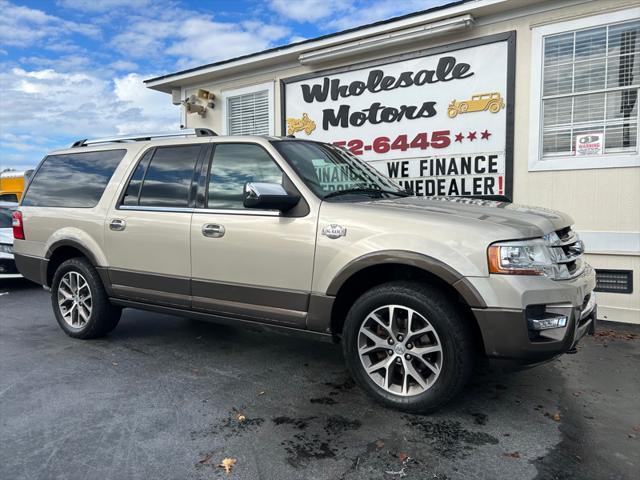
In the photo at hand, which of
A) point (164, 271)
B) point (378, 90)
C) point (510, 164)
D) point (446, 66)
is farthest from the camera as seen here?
point (378, 90)

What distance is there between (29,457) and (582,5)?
7.06 meters

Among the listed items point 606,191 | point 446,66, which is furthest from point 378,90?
point 606,191

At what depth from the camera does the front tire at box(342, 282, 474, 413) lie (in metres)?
3.16

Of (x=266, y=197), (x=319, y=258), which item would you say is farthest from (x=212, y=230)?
(x=319, y=258)

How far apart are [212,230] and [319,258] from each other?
1.00m

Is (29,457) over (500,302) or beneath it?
beneath

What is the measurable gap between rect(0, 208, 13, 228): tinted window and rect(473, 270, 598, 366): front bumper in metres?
8.36

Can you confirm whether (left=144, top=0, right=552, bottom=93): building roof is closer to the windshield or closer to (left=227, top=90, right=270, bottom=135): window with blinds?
(left=227, top=90, right=270, bottom=135): window with blinds

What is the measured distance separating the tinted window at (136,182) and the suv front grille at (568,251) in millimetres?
3516

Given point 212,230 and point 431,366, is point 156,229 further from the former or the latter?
point 431,366

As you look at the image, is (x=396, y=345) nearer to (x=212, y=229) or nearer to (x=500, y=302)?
(x=500, y=302)

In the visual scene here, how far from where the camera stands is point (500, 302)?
3.03m

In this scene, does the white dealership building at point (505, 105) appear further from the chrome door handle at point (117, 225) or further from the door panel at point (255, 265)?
the chrome door handle at point (117, 225)

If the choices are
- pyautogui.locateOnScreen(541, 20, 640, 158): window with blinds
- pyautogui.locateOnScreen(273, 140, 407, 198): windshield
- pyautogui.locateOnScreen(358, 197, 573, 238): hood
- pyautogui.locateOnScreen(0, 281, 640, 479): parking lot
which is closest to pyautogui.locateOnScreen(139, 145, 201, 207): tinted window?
pyautogui.locateOnScreen(273, 140, 407, 198): windshield
